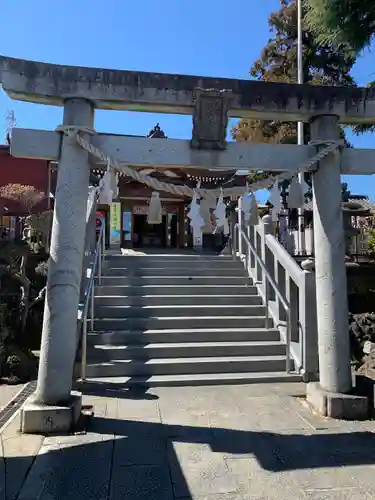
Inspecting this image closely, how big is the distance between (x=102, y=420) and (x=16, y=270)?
555 cm

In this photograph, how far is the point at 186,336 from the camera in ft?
21.5

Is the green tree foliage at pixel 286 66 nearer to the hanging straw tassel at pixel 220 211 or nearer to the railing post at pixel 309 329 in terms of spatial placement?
the railing post at pixel 309 329

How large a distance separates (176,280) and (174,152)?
4064 millimetres

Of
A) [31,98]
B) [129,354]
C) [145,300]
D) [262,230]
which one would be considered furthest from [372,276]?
[31,98]

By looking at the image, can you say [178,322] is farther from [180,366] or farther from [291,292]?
[291,292]

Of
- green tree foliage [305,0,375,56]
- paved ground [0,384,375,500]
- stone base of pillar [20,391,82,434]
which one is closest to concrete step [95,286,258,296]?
paved ground [0,384,375,500]

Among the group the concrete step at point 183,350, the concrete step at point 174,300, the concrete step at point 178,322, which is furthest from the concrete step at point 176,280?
the concrete step at point 183,350

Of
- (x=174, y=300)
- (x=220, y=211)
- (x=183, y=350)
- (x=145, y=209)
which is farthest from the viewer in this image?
(x=145, y=209)

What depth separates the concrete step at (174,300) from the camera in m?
7.34

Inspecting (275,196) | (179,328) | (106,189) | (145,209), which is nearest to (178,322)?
(179,328)

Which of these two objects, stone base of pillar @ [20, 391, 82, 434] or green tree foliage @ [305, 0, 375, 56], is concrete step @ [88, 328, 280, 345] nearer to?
stone base of pillar @ [20, 391, 82, 434]

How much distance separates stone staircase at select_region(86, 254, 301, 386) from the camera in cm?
580

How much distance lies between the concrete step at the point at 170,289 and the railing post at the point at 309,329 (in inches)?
82.5

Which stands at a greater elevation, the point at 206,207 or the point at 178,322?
the point at 206,207
